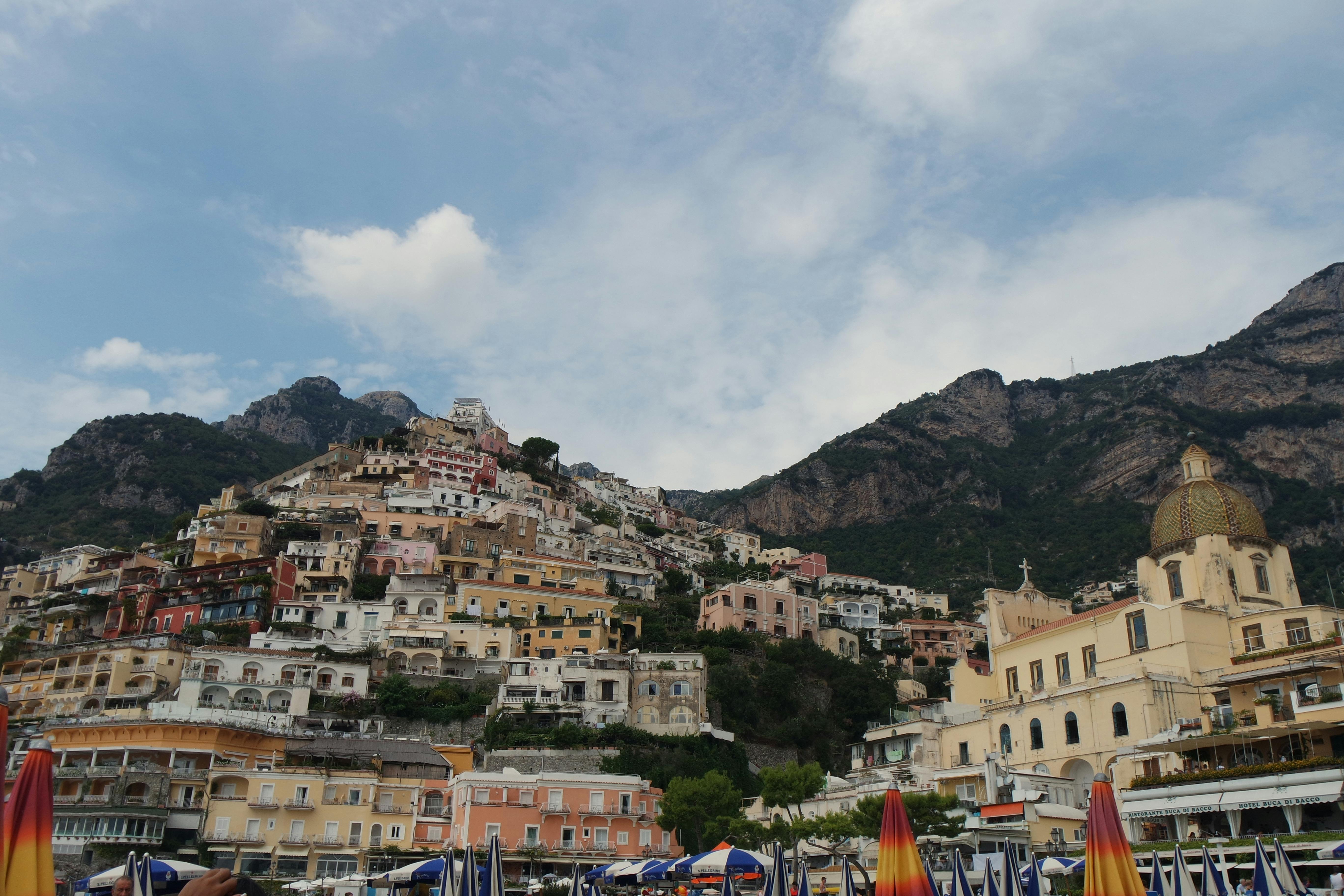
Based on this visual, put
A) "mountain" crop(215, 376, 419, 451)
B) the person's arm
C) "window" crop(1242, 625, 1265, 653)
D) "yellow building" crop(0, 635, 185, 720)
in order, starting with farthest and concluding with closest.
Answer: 1. "mountain" crop(215, 376, 419, 451)
2. "yellow building" crop(0, 635, 185, 720)
3. "window" crop(1242, 625, 1265, 653)
4. the person's arm

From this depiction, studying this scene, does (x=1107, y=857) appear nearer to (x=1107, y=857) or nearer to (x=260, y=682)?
(x=1107, y=857)

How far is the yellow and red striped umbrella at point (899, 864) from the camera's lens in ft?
46.9

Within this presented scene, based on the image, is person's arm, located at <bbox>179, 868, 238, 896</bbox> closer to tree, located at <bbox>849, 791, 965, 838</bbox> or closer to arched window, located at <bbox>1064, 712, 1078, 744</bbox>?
tree, located at <bbox>849, 791, 965, 838</bbox>

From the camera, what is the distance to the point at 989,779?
39656mm

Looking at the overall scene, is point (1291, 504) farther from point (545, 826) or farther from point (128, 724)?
point (128, 724)

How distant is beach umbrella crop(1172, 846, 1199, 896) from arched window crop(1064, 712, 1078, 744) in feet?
74.6

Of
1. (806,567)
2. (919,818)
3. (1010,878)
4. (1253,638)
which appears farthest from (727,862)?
(806,567)

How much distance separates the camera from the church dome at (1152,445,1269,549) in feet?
143

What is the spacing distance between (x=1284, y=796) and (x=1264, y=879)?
41.2 ft

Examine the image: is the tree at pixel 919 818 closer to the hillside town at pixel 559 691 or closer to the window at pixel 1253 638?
the hillside town at pixel 559 691

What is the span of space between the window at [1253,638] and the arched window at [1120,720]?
5.17 meters

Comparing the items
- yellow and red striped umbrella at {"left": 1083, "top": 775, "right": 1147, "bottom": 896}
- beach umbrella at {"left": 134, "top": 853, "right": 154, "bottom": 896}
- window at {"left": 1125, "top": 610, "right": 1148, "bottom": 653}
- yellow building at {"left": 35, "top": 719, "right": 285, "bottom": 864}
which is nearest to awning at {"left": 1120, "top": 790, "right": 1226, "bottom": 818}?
window at {"left": 1125, "top": 610, "right": 1148, "bottom": 653}

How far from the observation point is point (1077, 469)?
13350 cm

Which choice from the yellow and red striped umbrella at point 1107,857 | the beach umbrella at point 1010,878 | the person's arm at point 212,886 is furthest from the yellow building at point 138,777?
the person's arm at point 212,886
